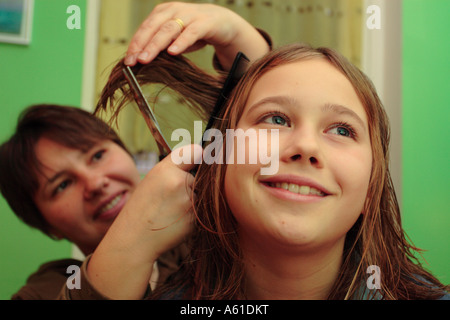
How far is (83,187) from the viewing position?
29.3 inches

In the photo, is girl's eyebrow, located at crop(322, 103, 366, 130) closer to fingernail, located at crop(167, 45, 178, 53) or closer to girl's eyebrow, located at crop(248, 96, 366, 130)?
girl's eyebrow, located at crop(248, 96, 366, 130)

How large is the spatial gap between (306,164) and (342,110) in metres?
0.10

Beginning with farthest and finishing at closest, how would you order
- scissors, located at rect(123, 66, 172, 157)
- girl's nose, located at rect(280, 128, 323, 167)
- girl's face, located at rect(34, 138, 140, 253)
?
girl's face, located at rect(34, 138, 140, 253), scissors, located at rect(123, 66, 172, 157), girl's nose, located at rect(280, 128, 323, 167)

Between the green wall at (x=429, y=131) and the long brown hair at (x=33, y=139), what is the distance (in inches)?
25.5

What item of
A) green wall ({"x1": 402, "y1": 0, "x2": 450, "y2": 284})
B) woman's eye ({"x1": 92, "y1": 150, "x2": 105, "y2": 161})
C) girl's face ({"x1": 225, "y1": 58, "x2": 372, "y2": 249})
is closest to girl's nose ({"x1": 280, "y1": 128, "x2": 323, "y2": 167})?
girl's face ({"x1": 225, "y1": 58, "x2": 372, "y2": 249})

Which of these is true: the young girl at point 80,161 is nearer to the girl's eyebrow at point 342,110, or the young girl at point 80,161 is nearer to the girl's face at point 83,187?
the girl's face at point 83,187

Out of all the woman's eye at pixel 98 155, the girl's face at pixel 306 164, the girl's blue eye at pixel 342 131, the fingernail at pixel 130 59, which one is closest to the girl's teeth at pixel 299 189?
the girl's face at pixel 306 164

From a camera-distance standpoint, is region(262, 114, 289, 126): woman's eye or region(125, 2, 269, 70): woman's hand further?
region(125, 2, 269, 70): woman's hand

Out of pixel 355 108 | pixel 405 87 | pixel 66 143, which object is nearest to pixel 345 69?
pixel 355 108

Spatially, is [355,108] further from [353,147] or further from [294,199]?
[294,199]

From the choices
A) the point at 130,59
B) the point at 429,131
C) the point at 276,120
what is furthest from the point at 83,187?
the point at 429,131

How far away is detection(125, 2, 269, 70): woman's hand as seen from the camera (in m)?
0.62

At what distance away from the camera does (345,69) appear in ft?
1.85

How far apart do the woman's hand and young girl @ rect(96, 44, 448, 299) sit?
0.13 feet
